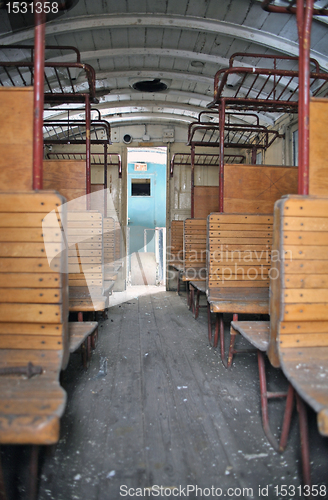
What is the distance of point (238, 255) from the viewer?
9.43 ft

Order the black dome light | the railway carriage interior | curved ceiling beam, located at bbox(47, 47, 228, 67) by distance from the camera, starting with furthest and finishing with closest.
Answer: the black dome light, curved ceiling beam, located at bbox(47, 47, 228, 67), the railway carriage interior

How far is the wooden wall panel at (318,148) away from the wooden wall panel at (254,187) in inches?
57.1

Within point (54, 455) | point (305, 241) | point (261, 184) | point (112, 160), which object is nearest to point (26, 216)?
point (54, 455)

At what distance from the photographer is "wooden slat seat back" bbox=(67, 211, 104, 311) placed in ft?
9.20

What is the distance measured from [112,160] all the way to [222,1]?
4.31 m

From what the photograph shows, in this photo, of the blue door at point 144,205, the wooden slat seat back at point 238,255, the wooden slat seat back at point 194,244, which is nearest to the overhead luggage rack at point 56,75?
the wooden slat seat back at point 238,255

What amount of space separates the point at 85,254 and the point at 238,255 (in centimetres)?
134

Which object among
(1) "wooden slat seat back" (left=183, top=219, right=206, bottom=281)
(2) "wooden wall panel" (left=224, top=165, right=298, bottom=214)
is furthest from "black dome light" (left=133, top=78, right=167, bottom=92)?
(2) "wooden wall panel" (left=224, top=165, right=298, bottom=214)

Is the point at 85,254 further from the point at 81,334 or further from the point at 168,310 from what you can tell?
the point at 168,310

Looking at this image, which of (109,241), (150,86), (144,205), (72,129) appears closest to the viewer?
(150,86)

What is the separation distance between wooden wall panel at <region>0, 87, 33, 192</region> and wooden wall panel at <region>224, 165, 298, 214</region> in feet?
6.65

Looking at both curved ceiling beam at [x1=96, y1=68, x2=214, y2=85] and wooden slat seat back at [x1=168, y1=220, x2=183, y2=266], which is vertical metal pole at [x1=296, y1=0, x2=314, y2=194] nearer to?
curved ceiling beam at [x1=96, y1=68, x2=214, y2=85]

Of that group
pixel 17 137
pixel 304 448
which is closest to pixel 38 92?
pixel 17 137

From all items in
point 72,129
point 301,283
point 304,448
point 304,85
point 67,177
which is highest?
point 72,129
